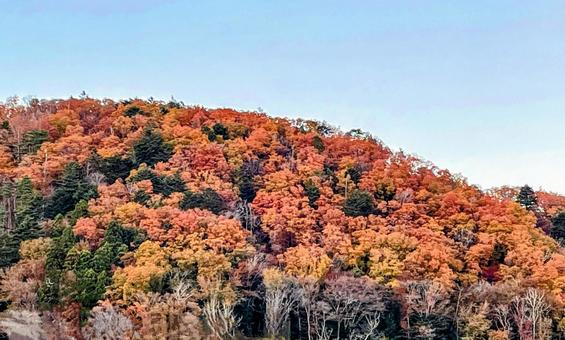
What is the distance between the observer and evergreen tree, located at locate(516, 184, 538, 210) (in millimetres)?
60844

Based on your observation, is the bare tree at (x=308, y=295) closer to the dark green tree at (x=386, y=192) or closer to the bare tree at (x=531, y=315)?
the bare tree at (x=531, y=315)

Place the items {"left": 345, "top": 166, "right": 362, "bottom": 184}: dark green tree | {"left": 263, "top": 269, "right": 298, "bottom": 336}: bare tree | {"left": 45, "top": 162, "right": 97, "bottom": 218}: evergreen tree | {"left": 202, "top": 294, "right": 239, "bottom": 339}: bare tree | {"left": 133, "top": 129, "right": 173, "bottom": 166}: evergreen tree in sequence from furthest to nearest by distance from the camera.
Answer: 1. {"left": 345, "top": 166, "right": 362, "bottom": 184}: dark green tree
2. {"left": 133, "top": 129, "right": 173, "bottom": 166}: evergreen tree
3. {"left": 45, "top": 162, "right": 97, "bottom": 218}: evergreen tree
4. {"left": 263, "top": 269, "right": 298, "bottom": 336}: bare tree
5. {"left": 202, "top": 294, "right": 239, "bottom": 339}: bare tree

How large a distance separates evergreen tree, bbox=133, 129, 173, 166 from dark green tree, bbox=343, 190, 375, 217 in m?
15.3

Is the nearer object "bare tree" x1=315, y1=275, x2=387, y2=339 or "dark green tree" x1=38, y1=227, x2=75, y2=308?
"dark green tree" x1=38, y1=227, x2=75, y2=308

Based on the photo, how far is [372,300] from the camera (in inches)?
1602

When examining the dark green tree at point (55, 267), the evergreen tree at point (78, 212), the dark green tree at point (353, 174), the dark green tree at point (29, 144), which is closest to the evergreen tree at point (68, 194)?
the evergreen tree at point (78, 212)

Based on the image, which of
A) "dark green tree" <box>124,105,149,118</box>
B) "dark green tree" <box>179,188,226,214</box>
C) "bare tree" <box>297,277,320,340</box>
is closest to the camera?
"bare tree" <box>297,277,320,340</box>

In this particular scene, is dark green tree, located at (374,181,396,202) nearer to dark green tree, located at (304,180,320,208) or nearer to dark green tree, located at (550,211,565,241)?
dark green tree, located at (304,180,320,208)

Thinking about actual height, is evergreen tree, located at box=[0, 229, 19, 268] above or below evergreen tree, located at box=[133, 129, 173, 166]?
below

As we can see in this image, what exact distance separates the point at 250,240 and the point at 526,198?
91.7 ft

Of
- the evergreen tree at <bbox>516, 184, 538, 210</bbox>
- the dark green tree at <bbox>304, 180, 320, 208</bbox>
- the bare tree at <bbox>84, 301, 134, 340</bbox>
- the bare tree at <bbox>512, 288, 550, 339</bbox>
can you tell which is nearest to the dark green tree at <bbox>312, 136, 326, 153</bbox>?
the dark green tree at <bbox>304, 180, 320, 208</bbox>

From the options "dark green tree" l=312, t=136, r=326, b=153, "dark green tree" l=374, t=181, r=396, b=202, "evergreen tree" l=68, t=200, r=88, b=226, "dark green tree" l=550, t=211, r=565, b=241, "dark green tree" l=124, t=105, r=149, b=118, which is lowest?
"dark green tree" l=550, t=211, r=565, b=241

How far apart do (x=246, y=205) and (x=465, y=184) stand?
2039 cm

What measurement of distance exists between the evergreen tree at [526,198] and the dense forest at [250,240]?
210mm
